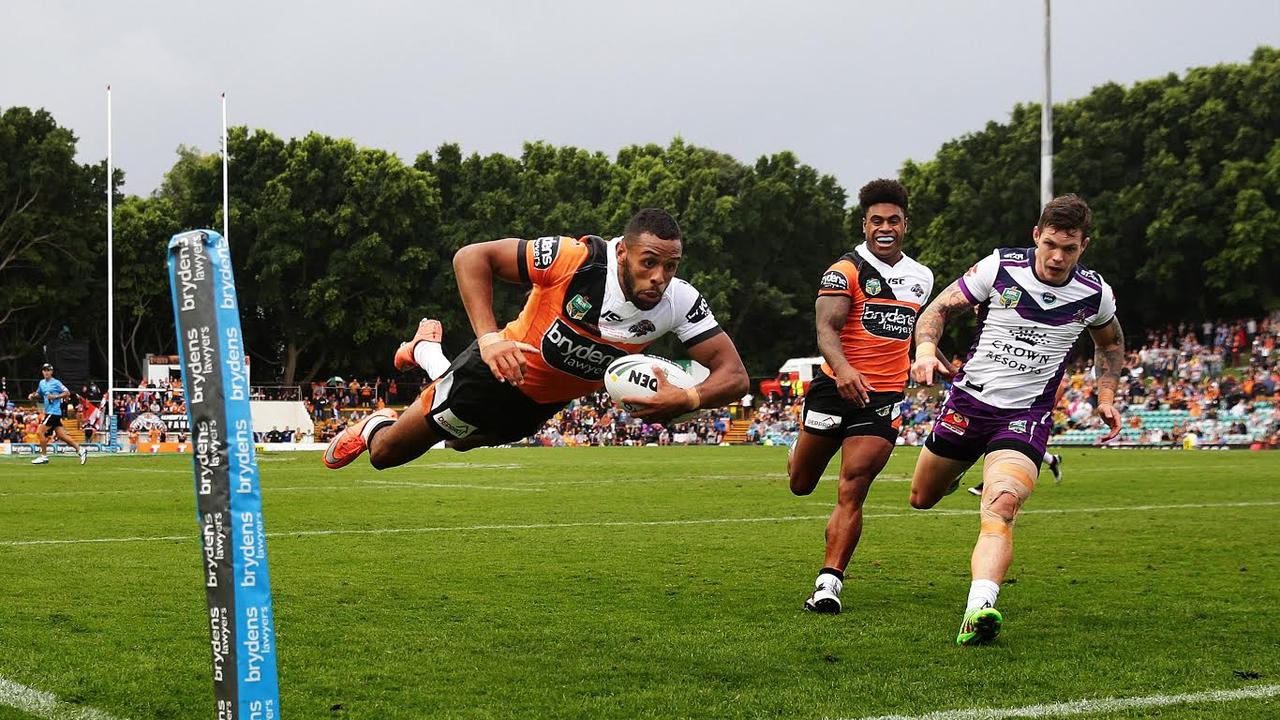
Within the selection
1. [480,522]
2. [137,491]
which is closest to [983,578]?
[480,522]

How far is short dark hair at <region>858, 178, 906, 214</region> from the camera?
1002cm

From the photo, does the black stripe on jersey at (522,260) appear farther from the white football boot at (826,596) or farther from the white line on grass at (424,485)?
the white line on grass at (424,485)

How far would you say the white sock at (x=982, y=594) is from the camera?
758 cm

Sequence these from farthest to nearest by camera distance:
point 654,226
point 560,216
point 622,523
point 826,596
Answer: point 560,216
point 622,523
point 826,596
point 654,226

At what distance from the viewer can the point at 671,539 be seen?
14.0 m

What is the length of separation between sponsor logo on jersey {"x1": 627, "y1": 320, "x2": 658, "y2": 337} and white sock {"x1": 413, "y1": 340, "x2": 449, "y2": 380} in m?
1.95

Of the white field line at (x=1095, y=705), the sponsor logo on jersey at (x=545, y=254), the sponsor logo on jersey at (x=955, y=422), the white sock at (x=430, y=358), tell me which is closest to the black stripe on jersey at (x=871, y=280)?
the sponsor logo on jersey at (x=955, y=422)

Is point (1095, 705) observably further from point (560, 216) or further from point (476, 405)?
point (560, 216)

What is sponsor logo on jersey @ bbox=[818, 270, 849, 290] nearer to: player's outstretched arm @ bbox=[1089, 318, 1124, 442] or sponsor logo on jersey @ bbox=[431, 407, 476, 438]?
player's outstretched arm @ bbox=[1089, 318, 1124, 442]

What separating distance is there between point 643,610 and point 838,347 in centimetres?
230

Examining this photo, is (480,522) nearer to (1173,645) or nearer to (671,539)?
(671,539)

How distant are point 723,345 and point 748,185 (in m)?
74.5

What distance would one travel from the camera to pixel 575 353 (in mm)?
8336

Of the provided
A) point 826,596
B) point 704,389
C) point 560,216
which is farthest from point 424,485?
point 560,216
